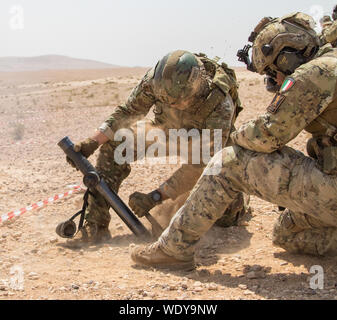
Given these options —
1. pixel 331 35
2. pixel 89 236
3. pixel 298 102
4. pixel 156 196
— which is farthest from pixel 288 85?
pixel 331 35

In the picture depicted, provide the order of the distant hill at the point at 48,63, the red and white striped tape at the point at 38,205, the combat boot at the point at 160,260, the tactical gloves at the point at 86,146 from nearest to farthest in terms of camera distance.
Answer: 1. the combat boot at the point at 160,260
2. the tactical gloves at the point at 86,146
3. the red and white striped tape at the point at 38,205
4. the distant hill at the point at 48,63

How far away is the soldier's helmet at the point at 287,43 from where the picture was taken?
3.35 meters

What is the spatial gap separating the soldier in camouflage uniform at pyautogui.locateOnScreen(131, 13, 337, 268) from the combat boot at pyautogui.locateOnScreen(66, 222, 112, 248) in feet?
3.65

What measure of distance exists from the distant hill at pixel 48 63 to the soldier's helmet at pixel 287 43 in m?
125

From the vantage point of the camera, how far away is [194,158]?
486cm

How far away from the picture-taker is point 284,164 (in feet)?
A: 10.5

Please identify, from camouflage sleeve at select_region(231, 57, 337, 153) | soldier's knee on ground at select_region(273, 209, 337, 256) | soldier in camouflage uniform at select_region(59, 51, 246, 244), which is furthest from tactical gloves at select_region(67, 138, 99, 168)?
camouflage sleeve at select_region(231, 57, 337, 153)

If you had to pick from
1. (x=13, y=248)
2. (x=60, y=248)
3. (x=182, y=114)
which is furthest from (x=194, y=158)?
(x=13, y=248)

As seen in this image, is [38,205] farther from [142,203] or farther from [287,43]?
[287,43]

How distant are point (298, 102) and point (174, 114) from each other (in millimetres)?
2142

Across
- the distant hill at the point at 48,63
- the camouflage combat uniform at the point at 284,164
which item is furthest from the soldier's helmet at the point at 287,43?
the distant hill at the point at 48,63

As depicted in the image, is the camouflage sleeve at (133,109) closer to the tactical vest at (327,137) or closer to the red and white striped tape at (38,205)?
the red and white striped tape at (38,205)
